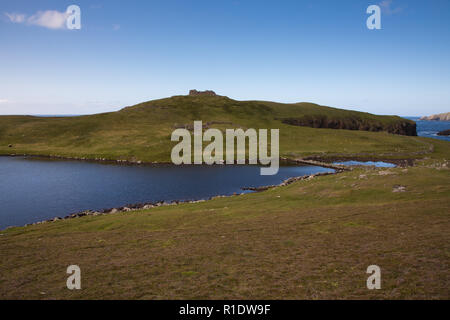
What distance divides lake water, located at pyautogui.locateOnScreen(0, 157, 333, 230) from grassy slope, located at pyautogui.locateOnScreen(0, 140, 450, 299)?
68.6 ft

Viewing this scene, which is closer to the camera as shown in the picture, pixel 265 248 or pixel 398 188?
pixel 265 248

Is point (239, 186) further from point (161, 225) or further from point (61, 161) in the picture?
point (61, 161)

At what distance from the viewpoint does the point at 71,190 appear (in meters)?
74.6

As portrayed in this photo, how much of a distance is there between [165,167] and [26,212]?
187 ft

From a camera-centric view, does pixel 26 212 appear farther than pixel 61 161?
No

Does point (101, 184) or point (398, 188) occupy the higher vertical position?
point (398, 188)

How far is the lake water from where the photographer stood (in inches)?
2375

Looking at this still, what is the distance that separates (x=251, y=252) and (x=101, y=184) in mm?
68753

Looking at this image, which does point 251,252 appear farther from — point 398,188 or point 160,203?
point 160,203

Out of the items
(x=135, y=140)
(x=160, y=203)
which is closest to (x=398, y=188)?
(x=160, y=203)

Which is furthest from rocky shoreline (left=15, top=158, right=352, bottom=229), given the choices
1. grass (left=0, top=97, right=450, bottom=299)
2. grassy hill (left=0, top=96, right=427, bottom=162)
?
grassy hill (left=0, top=96, right=427, bottom=162)

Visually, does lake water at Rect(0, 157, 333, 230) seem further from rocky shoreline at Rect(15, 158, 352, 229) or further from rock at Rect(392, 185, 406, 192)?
rock at Rect(392, 185, 406, 192)

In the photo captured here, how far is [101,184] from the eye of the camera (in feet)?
269
